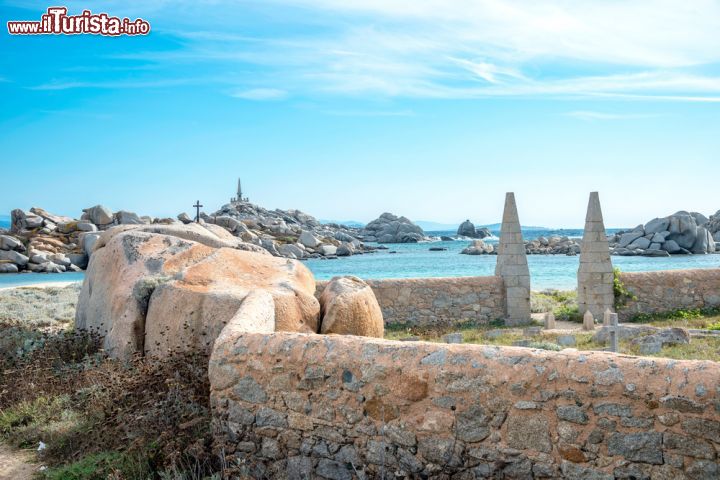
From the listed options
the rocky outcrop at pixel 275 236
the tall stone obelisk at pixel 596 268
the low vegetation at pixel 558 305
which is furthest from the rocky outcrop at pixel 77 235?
the tall stone obelisk at pixel 596 268

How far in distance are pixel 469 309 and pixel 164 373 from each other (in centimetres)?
1026

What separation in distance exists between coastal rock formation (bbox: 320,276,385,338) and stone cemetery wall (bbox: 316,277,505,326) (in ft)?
17.4

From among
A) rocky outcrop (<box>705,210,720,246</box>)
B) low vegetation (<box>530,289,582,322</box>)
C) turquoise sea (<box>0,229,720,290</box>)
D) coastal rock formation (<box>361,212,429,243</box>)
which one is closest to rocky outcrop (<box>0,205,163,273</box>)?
turquoise sea (<box>0,229,720,290</box>)

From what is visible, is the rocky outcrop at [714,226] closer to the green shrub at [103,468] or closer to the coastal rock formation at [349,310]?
the coastal rock formation at [349,310]

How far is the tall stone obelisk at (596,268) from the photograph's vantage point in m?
15.9

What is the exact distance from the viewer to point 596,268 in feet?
52.4

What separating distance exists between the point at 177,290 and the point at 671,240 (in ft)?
215

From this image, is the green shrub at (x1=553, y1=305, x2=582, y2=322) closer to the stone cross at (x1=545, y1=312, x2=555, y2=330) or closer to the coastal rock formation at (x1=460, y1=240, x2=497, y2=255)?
the stone cross at (x1=545, y1=312, x2=555, y2=330)

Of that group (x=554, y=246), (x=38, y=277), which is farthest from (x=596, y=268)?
(x=554, y=246)

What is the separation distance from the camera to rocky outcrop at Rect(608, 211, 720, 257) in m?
62.9

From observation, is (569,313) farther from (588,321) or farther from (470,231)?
(470,231)

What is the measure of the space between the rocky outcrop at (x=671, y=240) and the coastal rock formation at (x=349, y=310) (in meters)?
60.6

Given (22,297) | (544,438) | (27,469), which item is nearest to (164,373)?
(27,469)

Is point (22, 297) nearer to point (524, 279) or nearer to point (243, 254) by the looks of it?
point (243, 254)
